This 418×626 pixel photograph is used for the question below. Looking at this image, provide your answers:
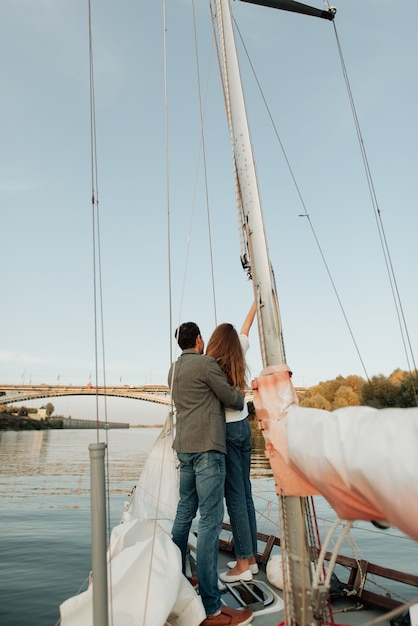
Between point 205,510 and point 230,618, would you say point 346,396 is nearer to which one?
point 205,510

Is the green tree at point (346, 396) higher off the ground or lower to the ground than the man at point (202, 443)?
higher

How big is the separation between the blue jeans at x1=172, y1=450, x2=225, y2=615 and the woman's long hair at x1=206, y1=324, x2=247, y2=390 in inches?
25.4

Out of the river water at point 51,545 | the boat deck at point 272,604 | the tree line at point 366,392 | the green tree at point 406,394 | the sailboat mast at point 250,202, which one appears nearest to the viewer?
the sailboat mast at point 250,202

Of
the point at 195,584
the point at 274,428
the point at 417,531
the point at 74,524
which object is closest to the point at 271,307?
the point at 274,428

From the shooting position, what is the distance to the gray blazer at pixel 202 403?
10.5ft

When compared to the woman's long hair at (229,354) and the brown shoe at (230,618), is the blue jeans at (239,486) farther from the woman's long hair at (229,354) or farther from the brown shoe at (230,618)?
the brown shoe at (230,618)

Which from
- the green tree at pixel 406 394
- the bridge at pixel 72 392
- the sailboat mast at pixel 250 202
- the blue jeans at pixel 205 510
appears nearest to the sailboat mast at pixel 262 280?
the sailboat mast at pixel 250 202

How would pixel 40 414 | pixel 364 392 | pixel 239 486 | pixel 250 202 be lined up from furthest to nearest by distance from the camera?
1. pixel 40 414
2. pixel 364 392
3. pixel 239 486
4. pixel 250 202

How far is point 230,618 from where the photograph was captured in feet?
9.12

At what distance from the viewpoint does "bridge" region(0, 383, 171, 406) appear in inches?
2574

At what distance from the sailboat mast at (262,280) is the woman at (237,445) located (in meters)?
0.76

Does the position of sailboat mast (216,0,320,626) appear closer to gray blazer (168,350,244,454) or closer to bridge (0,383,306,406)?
gray blazer (168,350,244,454)

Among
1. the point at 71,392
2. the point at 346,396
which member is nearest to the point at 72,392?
the point at 71,392

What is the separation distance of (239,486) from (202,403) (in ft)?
3.14
